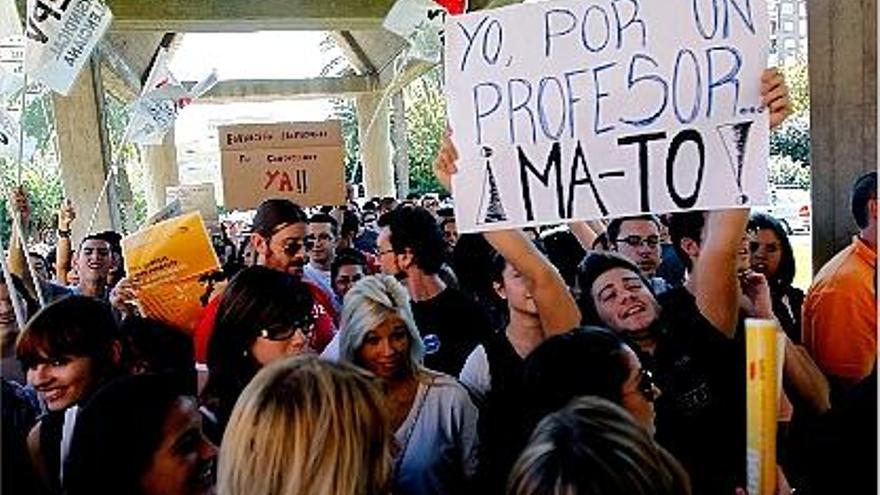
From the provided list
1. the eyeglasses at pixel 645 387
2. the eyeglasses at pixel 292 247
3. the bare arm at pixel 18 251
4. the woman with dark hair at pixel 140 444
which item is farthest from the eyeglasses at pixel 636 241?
the bare arm at pixel 18 251

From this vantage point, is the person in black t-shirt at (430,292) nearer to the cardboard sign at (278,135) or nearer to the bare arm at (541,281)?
the bare arm at (541,281)

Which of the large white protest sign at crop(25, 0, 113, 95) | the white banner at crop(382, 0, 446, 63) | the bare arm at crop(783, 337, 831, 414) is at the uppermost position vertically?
the white banner at crop(382, 0, 446, 63)

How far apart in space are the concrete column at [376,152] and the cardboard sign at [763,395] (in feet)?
47.8

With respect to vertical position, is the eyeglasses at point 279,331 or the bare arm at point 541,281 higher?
the bare arm at point 541,281

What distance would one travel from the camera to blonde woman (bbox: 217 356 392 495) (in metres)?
1.41

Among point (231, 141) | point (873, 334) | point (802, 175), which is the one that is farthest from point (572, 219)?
point (802, 175)

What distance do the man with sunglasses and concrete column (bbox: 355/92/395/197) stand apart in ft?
40.3

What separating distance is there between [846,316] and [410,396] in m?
1.09

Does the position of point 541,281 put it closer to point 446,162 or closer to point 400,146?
point 446,162

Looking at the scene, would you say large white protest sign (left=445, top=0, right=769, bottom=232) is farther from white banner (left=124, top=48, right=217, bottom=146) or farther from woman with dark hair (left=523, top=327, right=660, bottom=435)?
white banner (left=124, top=48, right=217, bottom=146)

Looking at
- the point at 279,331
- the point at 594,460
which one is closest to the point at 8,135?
the point at 279,331

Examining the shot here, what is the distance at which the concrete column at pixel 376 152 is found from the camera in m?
15.9

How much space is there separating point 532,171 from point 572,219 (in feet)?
0.46

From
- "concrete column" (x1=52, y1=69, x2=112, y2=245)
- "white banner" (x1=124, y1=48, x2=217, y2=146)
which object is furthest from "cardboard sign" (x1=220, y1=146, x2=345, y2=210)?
"concrete column" (x1=52, y1=69, x2=112, y2=245)
